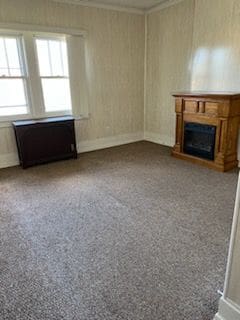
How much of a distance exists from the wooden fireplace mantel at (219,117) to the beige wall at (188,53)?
0.47m

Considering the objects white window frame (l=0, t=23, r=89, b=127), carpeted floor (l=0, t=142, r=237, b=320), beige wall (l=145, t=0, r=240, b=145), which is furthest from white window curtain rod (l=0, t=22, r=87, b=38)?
carpeted floor (l=0, t=142, r=237, b=320)

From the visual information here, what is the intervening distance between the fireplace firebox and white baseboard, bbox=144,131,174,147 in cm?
88

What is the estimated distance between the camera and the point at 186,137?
4.17m

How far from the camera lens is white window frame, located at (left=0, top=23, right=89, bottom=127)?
12.6 feet

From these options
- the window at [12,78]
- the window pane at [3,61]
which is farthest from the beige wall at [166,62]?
the window pane at [3,61]

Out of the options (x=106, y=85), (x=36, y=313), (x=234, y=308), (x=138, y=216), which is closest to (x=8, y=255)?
(x=36, y=313)

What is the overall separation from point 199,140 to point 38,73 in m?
2.96

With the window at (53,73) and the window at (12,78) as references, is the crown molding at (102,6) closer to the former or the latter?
the window at (53,73)

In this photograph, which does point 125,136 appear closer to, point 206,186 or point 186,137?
point 186,137

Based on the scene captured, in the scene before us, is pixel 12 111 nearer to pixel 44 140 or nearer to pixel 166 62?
pixel 44 140

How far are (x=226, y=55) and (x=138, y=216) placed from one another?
2.90 m

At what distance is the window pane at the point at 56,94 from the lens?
14.1 feet

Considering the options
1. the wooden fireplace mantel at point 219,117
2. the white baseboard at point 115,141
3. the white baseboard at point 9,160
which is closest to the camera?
the wooden fireplace mantel at point 219,117

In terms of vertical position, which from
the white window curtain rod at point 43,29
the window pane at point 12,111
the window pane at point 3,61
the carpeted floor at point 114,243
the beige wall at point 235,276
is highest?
the white window curtain rod at point 43,29
